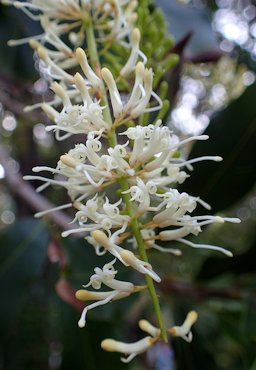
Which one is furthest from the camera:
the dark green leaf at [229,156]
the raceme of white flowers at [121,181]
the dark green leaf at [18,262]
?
the dark green leaf at [18,262]

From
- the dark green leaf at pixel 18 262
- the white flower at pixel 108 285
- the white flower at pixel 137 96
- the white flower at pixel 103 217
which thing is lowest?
the dark green leaf at pixel 18 262

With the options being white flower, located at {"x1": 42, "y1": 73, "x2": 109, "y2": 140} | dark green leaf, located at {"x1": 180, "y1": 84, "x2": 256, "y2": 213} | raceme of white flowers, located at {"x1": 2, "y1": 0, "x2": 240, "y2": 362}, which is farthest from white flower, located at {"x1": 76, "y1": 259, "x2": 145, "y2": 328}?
dark green leaf, located at {"x1": 180, "y1": 84, "x2": 256, "y2": 213}

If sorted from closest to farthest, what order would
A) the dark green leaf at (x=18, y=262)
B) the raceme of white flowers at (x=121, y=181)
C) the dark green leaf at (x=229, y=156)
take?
1. the raceme of white flowers at (x=121, y=181)
2. the dark green leaf at (x=229, y=156)
3. the dark green leaf at (x=18, y=262)

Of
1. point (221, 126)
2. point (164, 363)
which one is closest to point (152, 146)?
point (221, 126)

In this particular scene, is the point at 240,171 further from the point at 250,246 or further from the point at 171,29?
the point at 171,29

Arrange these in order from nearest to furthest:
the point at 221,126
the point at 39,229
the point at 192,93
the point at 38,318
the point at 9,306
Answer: the point at 221,126, the point at 9,306, the point at 39,229, the point at 192,93, the point at 38,318

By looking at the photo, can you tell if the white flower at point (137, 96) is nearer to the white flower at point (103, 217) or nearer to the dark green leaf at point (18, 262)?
the white flower at point (103, 217)

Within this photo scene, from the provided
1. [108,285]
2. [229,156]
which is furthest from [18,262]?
[108,285]

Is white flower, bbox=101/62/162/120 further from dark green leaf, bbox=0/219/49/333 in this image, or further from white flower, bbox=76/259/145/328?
dark green leaf, bbox=0/219/49/333

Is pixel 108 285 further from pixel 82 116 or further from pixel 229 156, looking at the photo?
pixel 229 156

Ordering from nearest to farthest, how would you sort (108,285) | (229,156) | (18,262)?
(108,285), (229,156), (18,262)

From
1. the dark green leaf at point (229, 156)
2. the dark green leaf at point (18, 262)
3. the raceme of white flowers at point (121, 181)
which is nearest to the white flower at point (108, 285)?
the raceme of white flowers at point (121, 181)
